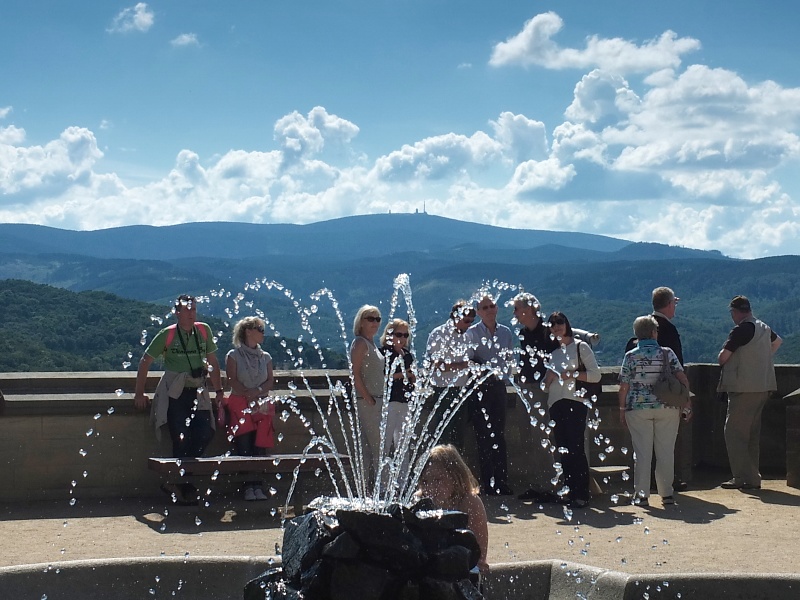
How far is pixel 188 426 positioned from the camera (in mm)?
9633

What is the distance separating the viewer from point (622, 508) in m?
9.59

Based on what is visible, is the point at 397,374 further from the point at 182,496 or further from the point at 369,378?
the point at 182,496

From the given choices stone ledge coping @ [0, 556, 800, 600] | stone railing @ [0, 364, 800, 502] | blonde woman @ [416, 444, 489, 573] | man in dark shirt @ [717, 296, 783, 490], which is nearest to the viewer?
blonde woman @ [416, 444, 489, 573]

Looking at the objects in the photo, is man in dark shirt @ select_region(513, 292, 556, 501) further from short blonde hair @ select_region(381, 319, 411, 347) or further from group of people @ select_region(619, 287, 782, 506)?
short blonde hair @ select_region(381, 319, 411, 347)

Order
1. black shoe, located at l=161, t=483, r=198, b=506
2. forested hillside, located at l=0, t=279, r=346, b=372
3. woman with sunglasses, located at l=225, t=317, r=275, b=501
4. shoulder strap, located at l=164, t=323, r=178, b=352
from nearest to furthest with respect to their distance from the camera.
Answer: black shoe, located at l=161, t=483, r=198, b=506 → shoulder strap, located at l=164, t=323, r=178, b=352 → woman with sunglasses, located at l=225, t=317, r=275, b=501 → forested hillside, located at l=0, t=279, r=346, b=372

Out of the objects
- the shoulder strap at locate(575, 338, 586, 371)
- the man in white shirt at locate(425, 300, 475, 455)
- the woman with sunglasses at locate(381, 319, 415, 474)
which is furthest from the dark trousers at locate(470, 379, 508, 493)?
the shoulder strap at locate(575, 338, 586, 371)

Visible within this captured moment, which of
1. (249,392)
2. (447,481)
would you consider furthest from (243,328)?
(447,481)

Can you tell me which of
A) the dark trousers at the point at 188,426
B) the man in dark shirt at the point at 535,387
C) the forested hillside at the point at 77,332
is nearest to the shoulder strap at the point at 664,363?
the man in dark shirt at the point at 535,387

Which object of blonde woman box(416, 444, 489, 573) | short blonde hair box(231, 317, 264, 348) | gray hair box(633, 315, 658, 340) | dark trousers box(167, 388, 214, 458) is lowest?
dark trousers box(167, 388, 214, 458)

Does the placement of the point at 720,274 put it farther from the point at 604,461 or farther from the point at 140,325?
the point at 604,461

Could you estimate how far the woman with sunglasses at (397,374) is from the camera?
9.73 m

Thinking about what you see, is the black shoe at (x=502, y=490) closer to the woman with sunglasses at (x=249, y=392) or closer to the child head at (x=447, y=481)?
the woman with sunglasses at (x=249, y=392)

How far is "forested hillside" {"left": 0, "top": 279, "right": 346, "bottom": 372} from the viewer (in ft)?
89.9

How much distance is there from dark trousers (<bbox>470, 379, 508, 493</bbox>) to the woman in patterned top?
1084 mm
